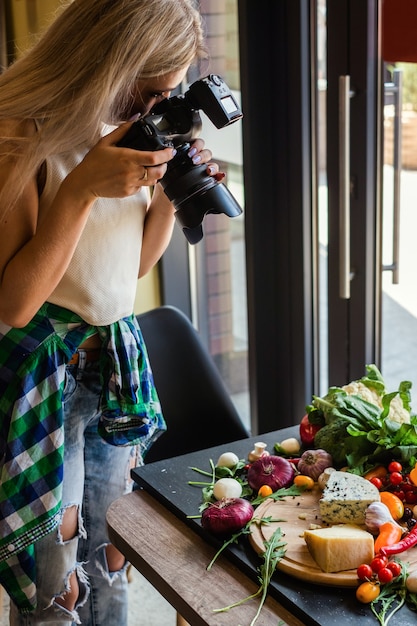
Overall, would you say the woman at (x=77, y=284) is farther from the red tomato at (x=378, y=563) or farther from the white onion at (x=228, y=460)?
the red tomato at (x=378, y=563)

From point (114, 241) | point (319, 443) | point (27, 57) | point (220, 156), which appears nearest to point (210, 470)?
point (319, 443)

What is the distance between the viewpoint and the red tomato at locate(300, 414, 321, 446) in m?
1.48

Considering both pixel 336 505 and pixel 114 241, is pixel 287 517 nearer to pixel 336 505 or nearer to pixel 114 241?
pixel 336 505

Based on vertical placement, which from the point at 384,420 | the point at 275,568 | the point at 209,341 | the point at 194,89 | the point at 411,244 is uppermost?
the point at 194,89

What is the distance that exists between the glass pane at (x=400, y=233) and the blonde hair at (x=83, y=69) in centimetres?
76

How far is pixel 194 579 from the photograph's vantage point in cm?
117

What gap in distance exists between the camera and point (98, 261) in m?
1.43

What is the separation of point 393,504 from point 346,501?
0.26 ft

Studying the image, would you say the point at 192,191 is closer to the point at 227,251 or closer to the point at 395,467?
the point at 395,467

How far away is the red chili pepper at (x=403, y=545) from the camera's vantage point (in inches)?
44.2

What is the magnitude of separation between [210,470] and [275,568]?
12.8 inches

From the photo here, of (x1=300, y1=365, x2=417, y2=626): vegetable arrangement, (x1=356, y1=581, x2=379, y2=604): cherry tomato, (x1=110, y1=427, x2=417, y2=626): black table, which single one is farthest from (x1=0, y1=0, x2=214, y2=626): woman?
(x1=356, y1=581, x2=379, y2=604): cherry tomato

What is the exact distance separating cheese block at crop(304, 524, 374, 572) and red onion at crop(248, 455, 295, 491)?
20cm

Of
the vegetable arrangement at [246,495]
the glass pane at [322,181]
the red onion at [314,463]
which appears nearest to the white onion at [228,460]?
the vegetable arrangement at [246,495]
